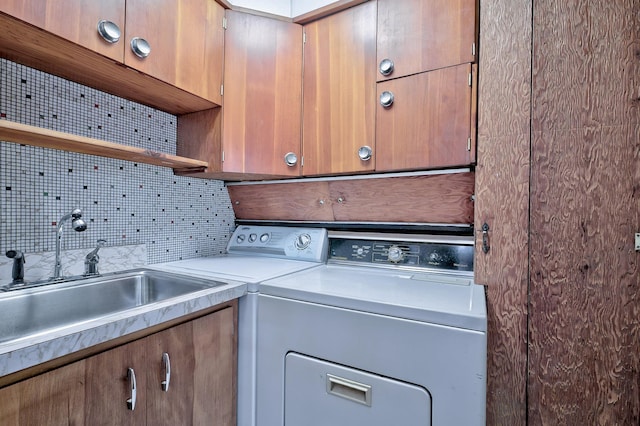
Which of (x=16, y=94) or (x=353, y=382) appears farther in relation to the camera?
(x=16, y=94)

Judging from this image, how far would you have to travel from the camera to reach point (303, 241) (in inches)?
83.2

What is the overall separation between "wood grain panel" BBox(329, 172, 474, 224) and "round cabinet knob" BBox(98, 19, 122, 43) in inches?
50.6

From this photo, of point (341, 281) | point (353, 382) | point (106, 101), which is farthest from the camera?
point (106, 101)

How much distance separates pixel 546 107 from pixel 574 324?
3.12 ft

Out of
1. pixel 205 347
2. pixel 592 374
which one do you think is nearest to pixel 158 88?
pixel 205 347

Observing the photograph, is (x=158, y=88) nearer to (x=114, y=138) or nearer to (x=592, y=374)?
(x=114, y=138)

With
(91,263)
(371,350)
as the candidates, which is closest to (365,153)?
(371,350)

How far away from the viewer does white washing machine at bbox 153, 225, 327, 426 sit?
1.41 meters

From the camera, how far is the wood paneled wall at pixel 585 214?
1.21m

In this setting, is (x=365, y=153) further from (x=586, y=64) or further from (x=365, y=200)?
(x=586, y=64)

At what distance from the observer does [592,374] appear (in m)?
1.25

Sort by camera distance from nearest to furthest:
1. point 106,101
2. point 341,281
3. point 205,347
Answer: point 205,347 → point 341,281 → point 106,101

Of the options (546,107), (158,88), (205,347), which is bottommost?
(205,347)

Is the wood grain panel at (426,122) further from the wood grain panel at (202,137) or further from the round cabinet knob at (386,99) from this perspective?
the wood grain panel at (202,137)
